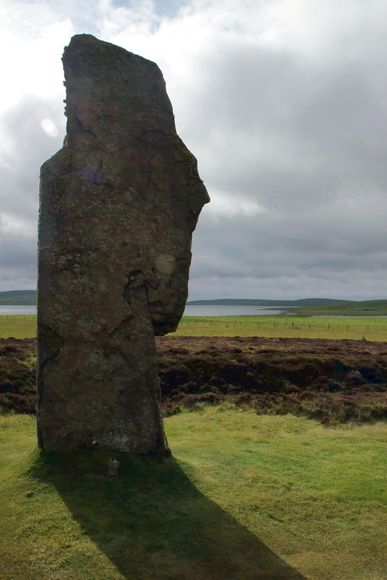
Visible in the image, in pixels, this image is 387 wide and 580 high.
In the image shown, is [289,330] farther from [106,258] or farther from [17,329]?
[106,258]

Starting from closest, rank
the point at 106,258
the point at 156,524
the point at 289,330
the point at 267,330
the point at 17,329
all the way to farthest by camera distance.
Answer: the point at 156,524, the point at 106,258, the point at 17,329, the point at 267,330, the point at 289,330

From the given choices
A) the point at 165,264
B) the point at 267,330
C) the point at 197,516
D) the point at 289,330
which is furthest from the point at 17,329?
the point at 197,516

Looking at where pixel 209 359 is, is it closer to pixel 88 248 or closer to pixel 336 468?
pixel 336 468

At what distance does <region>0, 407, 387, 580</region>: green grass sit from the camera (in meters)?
7.48

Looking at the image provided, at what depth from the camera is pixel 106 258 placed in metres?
10.4

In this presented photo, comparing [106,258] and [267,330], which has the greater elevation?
[106,258]

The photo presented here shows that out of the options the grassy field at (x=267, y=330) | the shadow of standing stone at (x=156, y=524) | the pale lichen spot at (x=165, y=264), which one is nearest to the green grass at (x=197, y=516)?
the shadow of standing stone at (x=156, y=524)

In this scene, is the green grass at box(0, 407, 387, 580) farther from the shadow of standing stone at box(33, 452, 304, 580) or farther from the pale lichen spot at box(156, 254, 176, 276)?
the pale lichen spot at box(156, 254, 176, 276)

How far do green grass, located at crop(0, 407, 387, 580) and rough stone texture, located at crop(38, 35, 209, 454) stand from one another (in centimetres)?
99

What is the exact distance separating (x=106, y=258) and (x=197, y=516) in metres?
5.06

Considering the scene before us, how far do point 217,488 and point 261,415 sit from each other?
26.8ft

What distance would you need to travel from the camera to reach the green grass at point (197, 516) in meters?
7.48

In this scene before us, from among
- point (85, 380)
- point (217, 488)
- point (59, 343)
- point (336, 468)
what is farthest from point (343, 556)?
point (59, 343)

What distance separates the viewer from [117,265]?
10.5 meters
